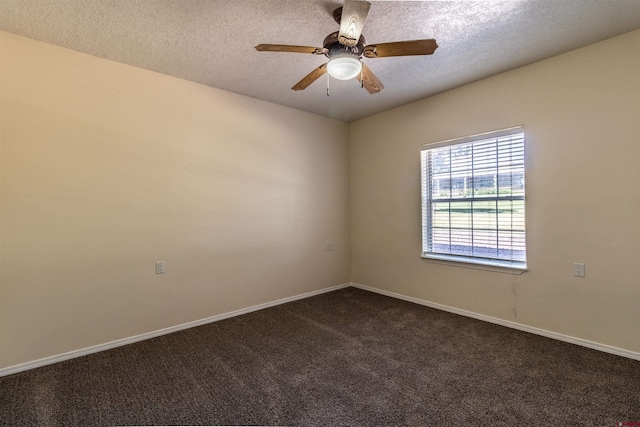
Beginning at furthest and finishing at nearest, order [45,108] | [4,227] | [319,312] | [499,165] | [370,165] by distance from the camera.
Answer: [370,165] → [319,312] → [499,165] → [45,108] → [4,227]

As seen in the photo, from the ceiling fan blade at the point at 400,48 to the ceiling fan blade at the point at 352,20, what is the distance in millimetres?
132

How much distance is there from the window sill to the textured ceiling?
1943 millimetres

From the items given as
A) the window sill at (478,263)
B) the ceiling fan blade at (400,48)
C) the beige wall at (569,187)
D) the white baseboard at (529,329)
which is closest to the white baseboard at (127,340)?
the white baseboard at (529,329)

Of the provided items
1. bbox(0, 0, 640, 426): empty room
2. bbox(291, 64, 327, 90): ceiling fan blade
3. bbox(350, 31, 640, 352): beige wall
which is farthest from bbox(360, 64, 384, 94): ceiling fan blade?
bbox(350, 31, 640, 352): beige wall

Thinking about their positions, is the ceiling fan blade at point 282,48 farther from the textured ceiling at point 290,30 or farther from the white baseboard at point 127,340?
the white baseboard at point 127,340

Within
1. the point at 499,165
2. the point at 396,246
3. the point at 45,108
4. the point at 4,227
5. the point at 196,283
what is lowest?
the point at 196,283

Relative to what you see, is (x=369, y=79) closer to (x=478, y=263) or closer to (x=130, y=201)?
(x=478, y=263)

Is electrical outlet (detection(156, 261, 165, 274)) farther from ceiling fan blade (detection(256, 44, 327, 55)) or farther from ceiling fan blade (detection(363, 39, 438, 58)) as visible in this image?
ceiling fan blade (detection(363, 39, 438, 58))

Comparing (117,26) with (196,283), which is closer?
(117,26)

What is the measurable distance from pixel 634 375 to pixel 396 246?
7.77 ft

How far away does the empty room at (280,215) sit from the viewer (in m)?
1.99

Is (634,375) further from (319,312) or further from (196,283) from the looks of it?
(196,283)

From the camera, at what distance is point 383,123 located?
417 cm

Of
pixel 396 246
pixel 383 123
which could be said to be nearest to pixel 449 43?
pixel 383 123
